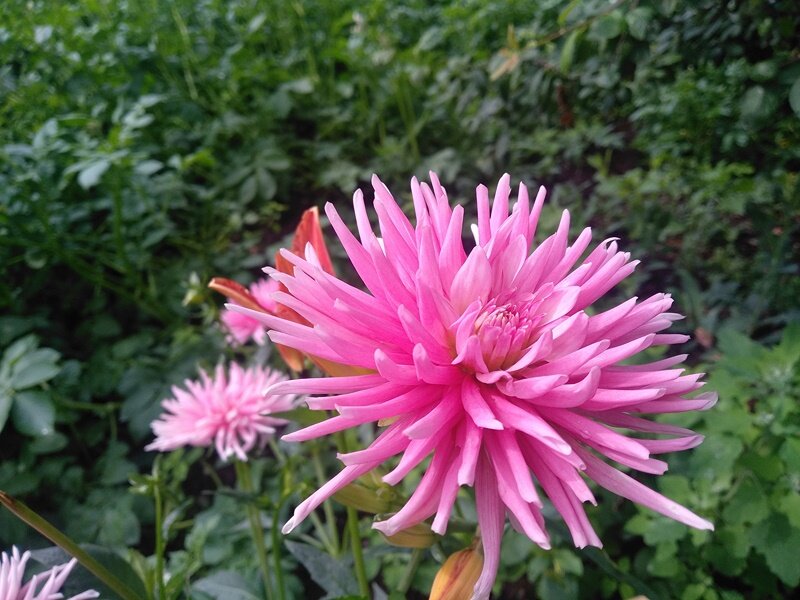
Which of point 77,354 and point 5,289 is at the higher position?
point 5,289

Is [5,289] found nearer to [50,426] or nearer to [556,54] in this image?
[50,426]

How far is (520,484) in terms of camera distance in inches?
14.3

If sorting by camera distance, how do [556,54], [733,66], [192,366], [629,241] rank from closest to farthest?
[733,66]
[192,366]
[556,54]
[629,241]

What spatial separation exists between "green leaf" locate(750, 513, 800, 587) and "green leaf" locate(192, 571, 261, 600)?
2.44 feet

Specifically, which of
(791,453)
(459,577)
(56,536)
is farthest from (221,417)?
(791,453)

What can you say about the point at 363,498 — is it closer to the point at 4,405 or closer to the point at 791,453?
the point at 791,453

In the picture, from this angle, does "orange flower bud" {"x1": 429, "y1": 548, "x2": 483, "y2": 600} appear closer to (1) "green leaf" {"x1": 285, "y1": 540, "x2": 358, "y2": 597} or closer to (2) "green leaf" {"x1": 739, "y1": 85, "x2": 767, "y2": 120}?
(1) "green leaf" {"x1": 285, "y1": 540, "x2": 358, "y2": 597}

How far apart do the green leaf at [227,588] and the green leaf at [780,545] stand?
0.74 m

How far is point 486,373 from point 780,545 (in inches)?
28.2

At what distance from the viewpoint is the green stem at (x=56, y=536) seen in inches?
15.5

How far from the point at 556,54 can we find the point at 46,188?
1413 millimetres

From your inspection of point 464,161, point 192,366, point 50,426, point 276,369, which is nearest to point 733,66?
point 464,161

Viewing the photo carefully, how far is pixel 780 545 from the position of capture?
83 centimetres

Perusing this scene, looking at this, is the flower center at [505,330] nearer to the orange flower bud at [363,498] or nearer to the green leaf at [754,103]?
the orange flower bud at [363,498]
